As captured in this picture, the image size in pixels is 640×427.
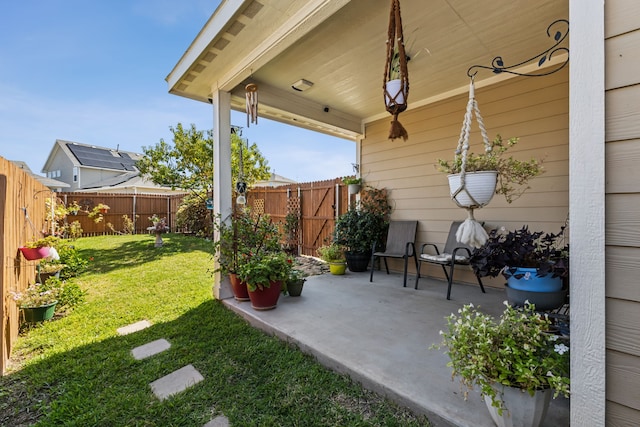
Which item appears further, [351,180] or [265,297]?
[351,180]

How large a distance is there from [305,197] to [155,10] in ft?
14.2

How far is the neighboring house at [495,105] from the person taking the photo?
0.86 m

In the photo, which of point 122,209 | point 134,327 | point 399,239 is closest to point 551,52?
point 399,239

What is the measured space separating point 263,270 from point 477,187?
6.55 feet

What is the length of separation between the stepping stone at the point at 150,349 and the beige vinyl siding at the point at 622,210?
267cm

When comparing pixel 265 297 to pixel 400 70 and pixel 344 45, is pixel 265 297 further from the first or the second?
pixel 344 45

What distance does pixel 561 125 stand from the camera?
2.95 metres

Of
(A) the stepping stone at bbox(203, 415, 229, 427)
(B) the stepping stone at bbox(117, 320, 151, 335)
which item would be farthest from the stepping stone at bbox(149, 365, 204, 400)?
(B) the stepping stone at bbox(117, 320, 151, 335)

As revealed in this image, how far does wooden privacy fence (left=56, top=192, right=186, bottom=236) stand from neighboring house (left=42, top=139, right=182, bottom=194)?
4290 mm

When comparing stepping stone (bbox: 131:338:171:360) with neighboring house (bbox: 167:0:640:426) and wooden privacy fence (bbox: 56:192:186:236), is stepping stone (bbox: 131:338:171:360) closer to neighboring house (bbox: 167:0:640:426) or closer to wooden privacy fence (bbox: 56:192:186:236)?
neighboring house (bbox: 167:0:640:426)

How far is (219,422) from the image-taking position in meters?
1.48

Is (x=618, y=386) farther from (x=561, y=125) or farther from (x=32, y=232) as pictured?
(x=32, y=232)

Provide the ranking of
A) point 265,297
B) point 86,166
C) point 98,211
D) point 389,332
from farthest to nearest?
point 86,166 < point 98,211 < point 265,297 < point 389,332

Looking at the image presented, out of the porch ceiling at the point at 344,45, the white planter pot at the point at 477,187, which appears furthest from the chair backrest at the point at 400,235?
the white planter pot at the point at 477,187
